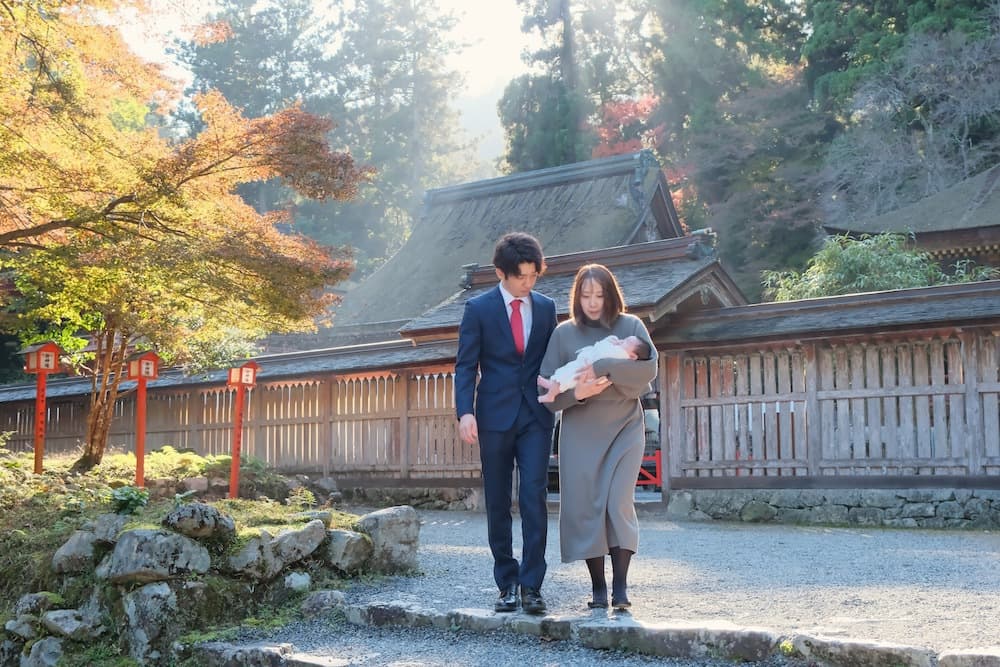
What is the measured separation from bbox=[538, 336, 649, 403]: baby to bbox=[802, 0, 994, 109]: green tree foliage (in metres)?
22.3

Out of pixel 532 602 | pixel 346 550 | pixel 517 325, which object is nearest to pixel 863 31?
pixel 346 550

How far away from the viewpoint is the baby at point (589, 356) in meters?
5.00

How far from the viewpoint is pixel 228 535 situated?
6.30 metres

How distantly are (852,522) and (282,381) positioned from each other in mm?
8862

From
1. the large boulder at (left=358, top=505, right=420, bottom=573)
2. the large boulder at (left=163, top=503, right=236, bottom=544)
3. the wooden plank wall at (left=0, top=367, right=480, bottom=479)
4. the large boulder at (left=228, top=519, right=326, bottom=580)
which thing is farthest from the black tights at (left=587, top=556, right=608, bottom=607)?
the wooden plank wall at (left=0, top=367, right=480, bottom=479)

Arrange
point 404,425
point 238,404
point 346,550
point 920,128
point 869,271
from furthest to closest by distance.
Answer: point 920,128 → point 869,271 → point 404,425 → point 238,404 → point 346,550

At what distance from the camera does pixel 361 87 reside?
44.6 meters

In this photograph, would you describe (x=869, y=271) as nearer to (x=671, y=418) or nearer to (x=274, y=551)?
(x=671, y=418)

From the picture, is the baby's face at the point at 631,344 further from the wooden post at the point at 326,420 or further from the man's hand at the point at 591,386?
the wooden post at the point at 326,420

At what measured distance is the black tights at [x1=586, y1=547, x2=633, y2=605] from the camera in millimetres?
5116

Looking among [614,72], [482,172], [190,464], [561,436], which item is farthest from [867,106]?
[482,172]

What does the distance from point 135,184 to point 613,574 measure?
624cm

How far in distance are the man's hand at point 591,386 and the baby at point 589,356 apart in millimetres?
39

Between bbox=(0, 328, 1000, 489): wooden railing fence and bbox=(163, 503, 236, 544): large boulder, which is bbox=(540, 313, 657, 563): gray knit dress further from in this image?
bbox=(0, 328, 1000, 489): wooden railing fence
